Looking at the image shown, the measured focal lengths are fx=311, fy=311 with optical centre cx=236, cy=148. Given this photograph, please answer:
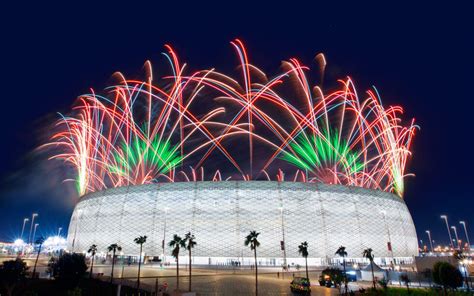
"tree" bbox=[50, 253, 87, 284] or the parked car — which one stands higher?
"tree" bbox=[50, 253, 87, 284]

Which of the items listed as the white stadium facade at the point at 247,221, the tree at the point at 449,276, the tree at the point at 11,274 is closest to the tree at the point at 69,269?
the tree at the point at 11,274

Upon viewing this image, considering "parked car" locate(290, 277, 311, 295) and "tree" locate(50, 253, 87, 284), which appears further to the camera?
"tree" locate(50, 253, 87, 284)

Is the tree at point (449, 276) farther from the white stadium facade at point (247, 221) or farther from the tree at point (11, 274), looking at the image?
the white stadium facade at point (247, 221)

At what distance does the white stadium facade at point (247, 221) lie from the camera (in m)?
78.9

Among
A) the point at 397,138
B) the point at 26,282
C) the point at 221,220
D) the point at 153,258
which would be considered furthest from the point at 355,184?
the point at 26,282

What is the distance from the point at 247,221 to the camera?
3159 inches

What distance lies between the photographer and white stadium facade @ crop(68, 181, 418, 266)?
78.9 metres

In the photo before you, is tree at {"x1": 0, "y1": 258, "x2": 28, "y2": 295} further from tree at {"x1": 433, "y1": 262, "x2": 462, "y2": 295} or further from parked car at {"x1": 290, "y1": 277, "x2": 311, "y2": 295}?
tree at {"x1": 433, "y1": 262, "x2": 462, "y2": 295}

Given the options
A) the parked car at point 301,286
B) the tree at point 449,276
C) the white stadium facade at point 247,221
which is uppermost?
the white stadium facade at point 247,221

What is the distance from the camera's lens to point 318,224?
8250 cm

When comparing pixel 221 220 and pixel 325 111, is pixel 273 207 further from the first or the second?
pixel 325 111

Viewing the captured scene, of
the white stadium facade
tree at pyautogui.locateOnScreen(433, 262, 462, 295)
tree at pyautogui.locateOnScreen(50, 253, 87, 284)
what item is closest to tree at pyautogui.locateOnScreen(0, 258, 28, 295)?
tree at pyautogui.locateOnScreen(50, 253, 87, 284)

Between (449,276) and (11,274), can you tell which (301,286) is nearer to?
(449,276)

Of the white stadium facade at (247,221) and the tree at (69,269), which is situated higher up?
the white stadium facade at (247,221)
